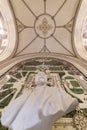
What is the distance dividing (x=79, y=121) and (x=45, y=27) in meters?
7.25

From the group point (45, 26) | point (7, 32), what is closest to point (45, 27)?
point (45, 26)

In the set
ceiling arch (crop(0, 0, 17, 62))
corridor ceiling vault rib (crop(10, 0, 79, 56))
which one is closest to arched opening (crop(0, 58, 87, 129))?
ceiling arch (crop(0, 0, 17, 62))

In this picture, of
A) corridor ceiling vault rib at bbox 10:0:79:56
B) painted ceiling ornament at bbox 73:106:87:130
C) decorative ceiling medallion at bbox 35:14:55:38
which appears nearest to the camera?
painted ceiling ornament at bbox 73:106:87:130

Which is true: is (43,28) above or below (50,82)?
above

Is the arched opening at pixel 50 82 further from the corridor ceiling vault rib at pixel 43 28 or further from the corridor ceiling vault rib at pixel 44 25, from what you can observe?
the corridor ceiling vault rib at pixel 44 25

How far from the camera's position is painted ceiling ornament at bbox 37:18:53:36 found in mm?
10750

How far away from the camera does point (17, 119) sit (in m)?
3.29

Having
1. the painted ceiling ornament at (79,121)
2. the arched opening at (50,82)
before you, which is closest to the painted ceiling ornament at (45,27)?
the arched opening at (50,82)

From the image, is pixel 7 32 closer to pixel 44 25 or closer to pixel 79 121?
pixel 44 25

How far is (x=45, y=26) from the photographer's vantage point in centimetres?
1095

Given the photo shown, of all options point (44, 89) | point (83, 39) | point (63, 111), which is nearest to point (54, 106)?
point (63, 111)

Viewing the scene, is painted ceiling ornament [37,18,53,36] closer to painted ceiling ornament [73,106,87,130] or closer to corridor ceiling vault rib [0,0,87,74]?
corridor ceiling vault rib [0,0,87,74]

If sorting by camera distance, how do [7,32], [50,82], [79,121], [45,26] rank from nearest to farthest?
1. [79,121]
2. [50,82]
3. [7,32]
4. [45,26]

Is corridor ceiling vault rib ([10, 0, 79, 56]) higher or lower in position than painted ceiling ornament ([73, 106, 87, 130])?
higher
